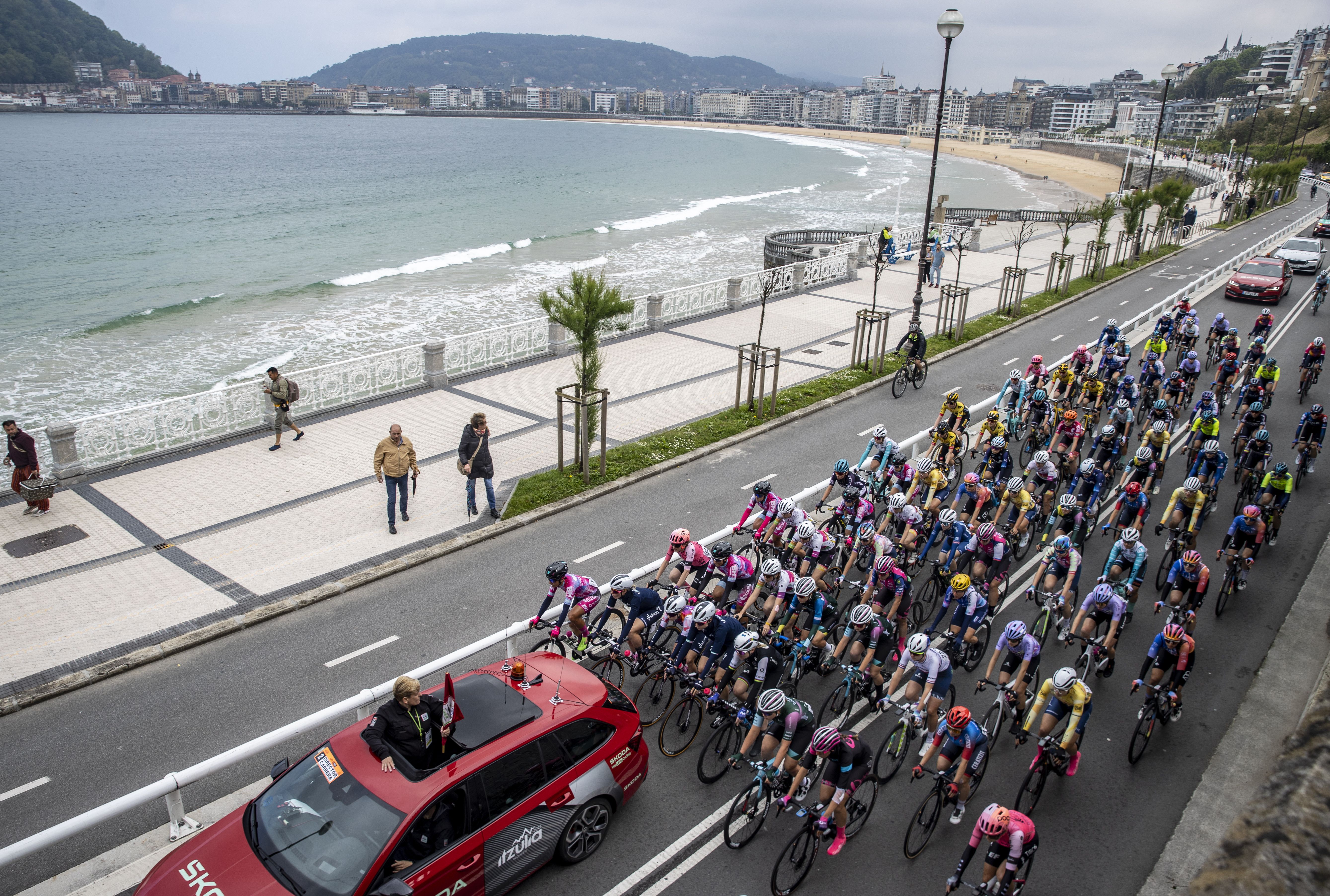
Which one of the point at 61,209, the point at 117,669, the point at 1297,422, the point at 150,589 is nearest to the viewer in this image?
the point at 117,669

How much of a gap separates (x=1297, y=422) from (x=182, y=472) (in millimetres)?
23843

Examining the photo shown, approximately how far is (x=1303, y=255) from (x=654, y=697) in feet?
137

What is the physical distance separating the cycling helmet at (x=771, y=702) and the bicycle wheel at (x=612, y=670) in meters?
2.29

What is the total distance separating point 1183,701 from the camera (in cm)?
974

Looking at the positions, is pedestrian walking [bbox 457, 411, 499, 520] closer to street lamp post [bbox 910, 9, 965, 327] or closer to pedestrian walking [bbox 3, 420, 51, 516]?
pedestrian walking [bbox 3, 420, 51, 516]

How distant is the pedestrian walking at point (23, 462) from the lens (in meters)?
13.2

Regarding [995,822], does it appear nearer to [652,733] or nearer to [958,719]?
[958,719]

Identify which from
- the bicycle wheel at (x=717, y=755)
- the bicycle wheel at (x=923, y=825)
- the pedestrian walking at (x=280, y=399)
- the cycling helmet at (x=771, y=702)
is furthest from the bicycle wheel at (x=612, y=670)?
the pedestrian walking at (x=280, y=399)

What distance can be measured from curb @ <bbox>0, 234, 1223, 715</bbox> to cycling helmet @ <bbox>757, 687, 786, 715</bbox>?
22.5ft

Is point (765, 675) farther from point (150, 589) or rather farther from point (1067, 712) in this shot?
point (150, 589)

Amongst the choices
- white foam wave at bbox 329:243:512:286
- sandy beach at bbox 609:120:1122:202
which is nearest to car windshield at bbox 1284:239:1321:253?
sandy beach at bbox 609:120:1122:202

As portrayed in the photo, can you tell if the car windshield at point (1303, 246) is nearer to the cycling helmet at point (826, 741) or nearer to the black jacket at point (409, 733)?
the cycling helmet at point (826, 741)

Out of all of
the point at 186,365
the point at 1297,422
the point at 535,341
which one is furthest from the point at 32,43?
the point at 1297,422

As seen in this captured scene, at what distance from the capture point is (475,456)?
1348 centimetres
